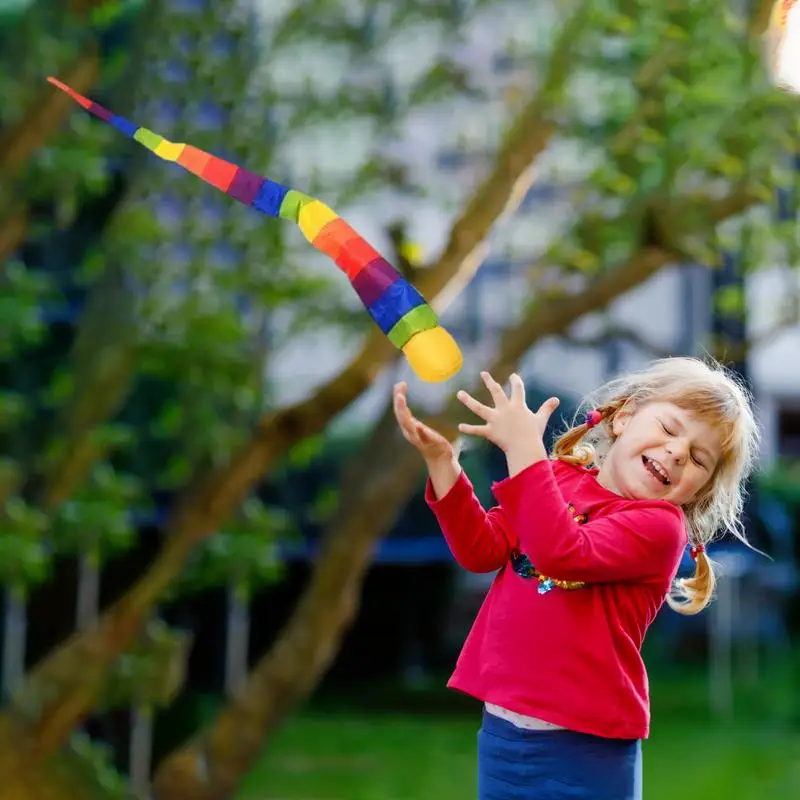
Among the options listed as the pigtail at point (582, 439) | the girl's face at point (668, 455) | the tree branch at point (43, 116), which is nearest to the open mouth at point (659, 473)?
the girl's face at point (668, 455)

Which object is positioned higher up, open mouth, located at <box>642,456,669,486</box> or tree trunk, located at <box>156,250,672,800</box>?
open mouth, located at <box>642,456,669,486</box>

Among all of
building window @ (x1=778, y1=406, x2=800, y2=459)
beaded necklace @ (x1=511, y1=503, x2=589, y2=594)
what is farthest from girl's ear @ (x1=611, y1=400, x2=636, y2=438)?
building window @ (x1=778, y1=406, x2=800, y2=459)

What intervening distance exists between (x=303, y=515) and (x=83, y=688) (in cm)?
393

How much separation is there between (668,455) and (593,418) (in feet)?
0.41

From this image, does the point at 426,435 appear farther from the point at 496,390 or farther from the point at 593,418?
the point at 593,418

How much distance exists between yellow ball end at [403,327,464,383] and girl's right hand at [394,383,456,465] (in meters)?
0.06

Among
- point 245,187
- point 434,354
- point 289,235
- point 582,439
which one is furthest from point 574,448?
point 289,235

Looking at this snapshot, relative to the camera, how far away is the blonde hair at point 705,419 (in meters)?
1.51

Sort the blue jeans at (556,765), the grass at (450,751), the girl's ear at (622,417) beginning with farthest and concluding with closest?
1. the grass at (450,751)
2. the girl's ear at (622,417)
3. the blue jeans at (556,765)

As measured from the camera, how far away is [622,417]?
156 centimetres

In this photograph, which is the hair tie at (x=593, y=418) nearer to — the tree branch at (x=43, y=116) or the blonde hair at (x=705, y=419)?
the blonde hair at (x=705, y=419)

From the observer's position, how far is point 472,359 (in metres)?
4.42

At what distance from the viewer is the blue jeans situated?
4.72ft

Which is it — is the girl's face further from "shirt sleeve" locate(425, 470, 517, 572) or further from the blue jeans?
the blue jeans
